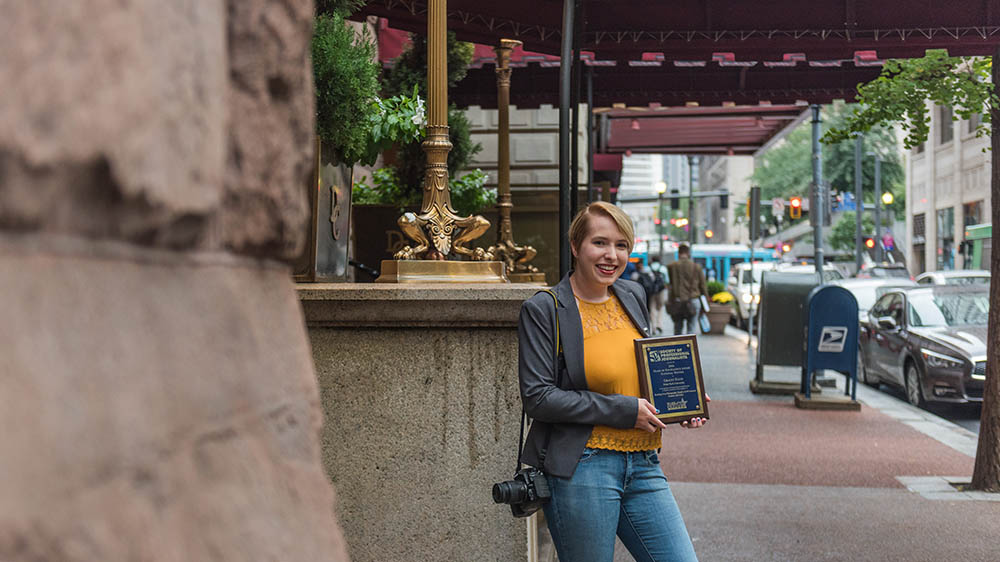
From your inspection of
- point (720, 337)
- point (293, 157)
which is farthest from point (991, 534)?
point (720, 337)

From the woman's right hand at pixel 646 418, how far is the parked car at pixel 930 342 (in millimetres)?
11129

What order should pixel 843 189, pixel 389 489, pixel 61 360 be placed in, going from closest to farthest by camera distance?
1. pixel 61 360
2. pixel 389 489
3. pixel 843 189

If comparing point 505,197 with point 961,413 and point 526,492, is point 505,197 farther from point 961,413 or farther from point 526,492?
point 961,413

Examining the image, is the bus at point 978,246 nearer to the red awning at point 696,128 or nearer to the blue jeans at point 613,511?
the red awning at point 696,128

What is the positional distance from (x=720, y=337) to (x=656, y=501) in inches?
976

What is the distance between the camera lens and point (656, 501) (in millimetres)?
3561

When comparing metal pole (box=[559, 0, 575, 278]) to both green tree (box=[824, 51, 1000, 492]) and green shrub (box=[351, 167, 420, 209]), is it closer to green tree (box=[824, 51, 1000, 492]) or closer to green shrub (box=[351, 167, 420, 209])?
green shrub (box=[351, 167, 420, 209])

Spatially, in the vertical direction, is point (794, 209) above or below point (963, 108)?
above

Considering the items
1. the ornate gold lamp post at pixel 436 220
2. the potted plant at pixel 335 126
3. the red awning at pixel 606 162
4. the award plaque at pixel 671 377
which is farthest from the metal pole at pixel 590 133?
the red awning at pixel 606 162

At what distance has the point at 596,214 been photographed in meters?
3.79

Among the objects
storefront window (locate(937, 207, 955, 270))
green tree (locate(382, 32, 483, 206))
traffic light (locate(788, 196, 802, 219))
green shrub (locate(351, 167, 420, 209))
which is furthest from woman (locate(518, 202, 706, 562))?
storefront window (locate(937, 207, 955, 270))

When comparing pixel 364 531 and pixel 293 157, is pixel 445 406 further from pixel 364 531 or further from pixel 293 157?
pixel 293 157

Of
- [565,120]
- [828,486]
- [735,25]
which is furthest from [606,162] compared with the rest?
[565,120]

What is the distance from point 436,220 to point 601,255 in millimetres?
1673
